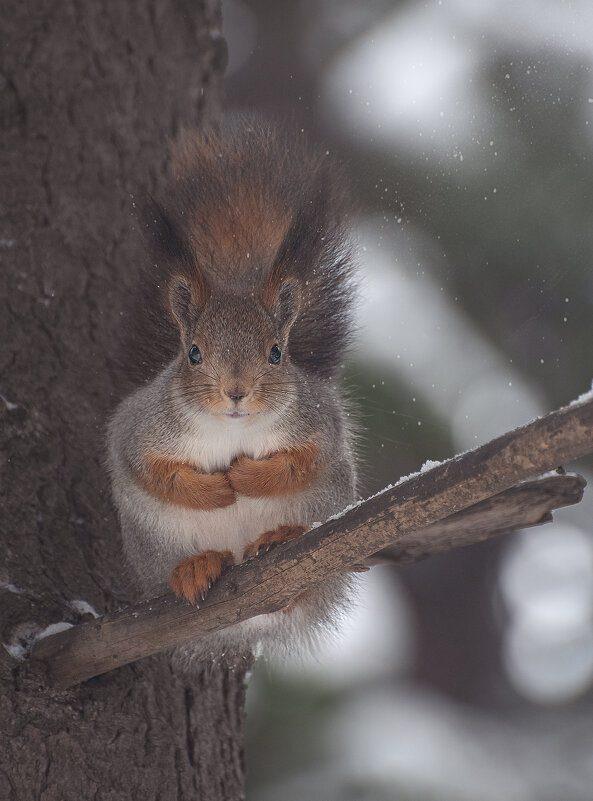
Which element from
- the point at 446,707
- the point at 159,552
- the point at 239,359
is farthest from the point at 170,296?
the point at 446,707

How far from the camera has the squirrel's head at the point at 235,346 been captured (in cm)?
142

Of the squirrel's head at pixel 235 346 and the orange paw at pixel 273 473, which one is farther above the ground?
the squirrel's head at pixel 235 346

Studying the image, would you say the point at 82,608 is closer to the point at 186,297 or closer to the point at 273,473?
the point at 273,473

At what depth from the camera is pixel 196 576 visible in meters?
1.31

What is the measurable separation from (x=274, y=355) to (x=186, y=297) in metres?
0.18

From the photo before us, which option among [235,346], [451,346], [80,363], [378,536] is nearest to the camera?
[378,536]

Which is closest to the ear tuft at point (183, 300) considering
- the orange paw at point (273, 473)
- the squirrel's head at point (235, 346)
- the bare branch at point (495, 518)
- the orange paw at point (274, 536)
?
the squirrel's head at point (235, 346)

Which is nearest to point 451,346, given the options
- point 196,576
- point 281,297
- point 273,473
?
point 281,297

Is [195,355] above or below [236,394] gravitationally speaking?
above

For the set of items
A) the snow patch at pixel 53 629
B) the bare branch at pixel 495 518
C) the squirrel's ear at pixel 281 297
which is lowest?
the snow patch at pixel 53 629

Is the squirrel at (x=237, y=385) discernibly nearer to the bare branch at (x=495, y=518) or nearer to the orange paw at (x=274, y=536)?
the orange paw at (x=274, y=536)

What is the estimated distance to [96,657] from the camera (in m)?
Result: 1.32

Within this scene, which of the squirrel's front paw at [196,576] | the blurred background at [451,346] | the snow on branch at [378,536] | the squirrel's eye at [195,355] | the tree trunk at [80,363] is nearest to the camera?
the snow on branch at [378,536]

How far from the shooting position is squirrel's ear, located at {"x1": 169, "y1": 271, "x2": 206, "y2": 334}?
5.10 ft
